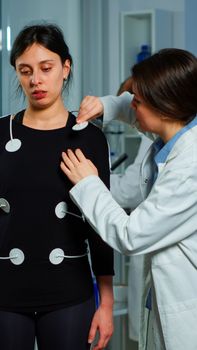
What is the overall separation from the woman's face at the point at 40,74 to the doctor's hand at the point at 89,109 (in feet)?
0.26

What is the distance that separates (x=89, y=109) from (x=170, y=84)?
25 cm

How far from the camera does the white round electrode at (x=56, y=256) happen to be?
1.52 meters

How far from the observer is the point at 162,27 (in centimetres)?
444

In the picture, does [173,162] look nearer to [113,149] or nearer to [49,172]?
[49,172]

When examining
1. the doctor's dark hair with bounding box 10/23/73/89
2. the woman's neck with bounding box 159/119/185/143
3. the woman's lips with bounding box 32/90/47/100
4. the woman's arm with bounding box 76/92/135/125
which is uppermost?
the doctor's dark hair with bounding box 10/23/73/89

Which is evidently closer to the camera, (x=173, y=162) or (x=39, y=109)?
(x=173, y=162)

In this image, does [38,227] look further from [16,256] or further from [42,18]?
[42,18]

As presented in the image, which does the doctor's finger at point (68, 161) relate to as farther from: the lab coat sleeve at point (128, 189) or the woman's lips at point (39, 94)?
the lab coat sleeve at point (128, 189)

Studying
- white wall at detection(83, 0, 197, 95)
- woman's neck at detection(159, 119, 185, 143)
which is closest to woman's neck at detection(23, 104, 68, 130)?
woman's neck at detection(159, 119, 185, 143)

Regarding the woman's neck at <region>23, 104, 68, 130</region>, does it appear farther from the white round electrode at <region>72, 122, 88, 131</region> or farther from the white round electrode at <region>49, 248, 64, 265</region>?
the white round electrode at <region>49, 248, 64, 265</region>

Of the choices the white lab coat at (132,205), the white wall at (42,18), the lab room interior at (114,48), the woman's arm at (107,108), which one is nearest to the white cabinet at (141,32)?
the lab room interior at (114,48)

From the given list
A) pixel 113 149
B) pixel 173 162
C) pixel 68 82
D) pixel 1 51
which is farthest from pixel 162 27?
pixel 173 162

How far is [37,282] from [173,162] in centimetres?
42

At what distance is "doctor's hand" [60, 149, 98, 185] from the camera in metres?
1.51
